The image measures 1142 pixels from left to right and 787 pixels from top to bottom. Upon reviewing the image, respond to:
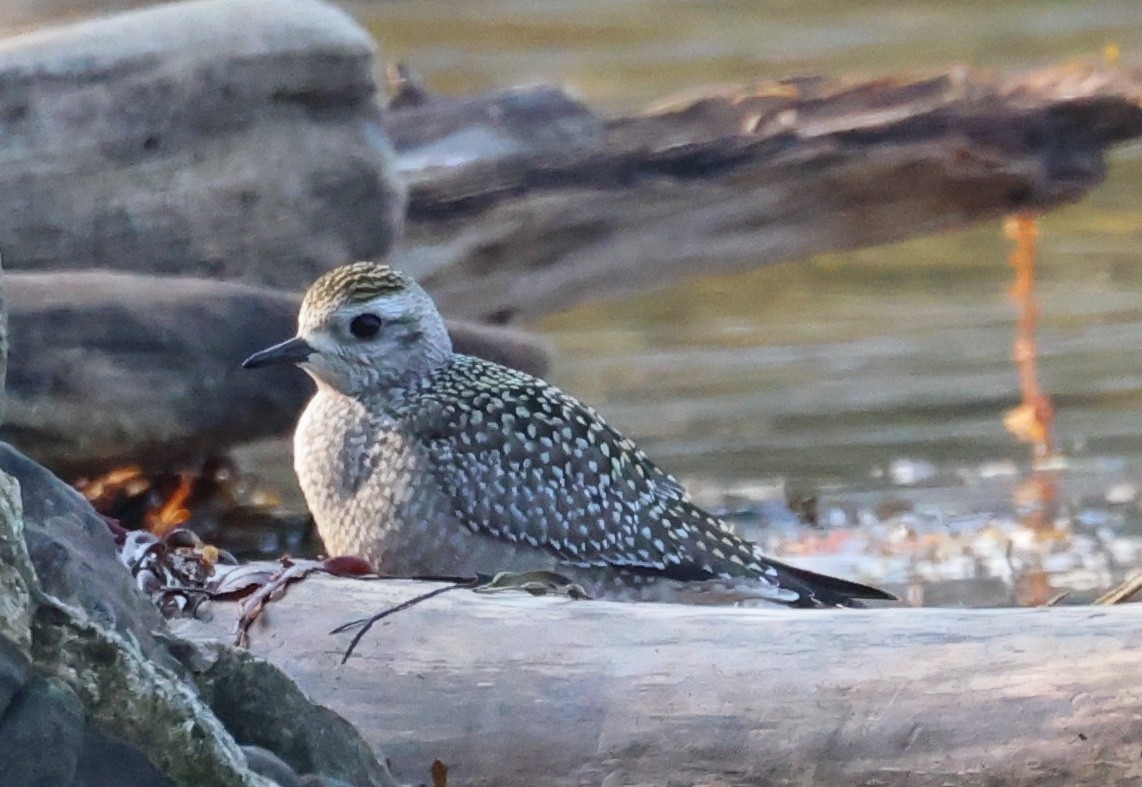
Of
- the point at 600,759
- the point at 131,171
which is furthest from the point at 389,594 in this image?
the point at 131,171

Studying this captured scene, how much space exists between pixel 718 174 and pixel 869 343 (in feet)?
7.93

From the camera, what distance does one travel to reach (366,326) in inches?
220

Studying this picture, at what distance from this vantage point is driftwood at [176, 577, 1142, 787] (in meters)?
3.68

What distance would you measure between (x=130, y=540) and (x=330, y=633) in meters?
0.59

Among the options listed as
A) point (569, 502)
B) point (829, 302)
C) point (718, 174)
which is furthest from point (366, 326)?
point (829, 302)

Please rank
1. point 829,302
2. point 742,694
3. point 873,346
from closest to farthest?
1. point 742,694
2. point 873,346
3. point 829,302

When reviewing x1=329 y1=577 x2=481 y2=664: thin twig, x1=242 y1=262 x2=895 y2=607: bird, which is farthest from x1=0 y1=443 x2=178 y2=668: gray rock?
x1=242 y1=262 x2=895 y2=607: bird

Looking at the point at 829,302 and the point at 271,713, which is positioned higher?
the point at 271,713

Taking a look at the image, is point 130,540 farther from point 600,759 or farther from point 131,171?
point 131,171

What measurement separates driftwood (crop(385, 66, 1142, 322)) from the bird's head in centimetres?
222

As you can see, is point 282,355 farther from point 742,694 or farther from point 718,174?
point 718,174

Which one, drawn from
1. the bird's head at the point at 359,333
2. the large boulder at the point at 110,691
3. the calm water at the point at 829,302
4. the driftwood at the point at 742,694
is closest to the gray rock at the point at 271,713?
the large boulder at the point at 110,691

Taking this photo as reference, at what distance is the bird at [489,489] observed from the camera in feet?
17.0

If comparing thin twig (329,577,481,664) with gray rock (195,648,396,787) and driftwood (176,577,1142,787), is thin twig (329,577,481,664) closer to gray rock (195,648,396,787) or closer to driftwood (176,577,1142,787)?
driftwood (176,577,1142,787)
